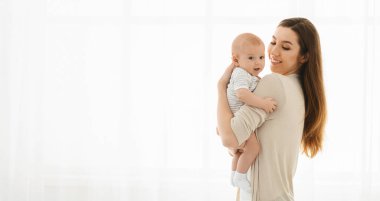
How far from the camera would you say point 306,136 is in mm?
2010

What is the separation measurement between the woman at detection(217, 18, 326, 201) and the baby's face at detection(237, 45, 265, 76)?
0.07 meters

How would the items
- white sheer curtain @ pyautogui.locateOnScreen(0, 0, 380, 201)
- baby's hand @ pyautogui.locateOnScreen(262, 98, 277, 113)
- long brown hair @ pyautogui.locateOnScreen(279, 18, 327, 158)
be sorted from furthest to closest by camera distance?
white sheer curtain @ pyautogui.locateOnScreen(0, 0, 380, 201) → long brown hair @ pyautogui.locateOnScreen(279, 18, 327, 158) → baby's hand @ pyautogui.locateOnScreen(262, 98, 277, 113)

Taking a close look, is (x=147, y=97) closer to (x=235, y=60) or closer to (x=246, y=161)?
(x=235, y=60)

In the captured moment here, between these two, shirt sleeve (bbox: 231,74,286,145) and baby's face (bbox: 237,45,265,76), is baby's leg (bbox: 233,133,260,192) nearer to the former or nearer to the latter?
shirt sleeve (bbox: 231,74,286,145)

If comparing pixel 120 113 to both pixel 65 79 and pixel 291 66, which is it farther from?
pixel 291 66

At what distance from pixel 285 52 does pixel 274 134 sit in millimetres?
311

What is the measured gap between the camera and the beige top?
175 centimetres

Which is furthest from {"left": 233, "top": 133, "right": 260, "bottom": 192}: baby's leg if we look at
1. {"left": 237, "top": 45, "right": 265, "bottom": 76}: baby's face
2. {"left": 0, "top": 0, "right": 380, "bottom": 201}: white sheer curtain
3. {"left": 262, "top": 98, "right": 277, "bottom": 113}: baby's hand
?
{"left": 0, "top": 0, "right": 380, "bottom": 201}: white sheer curtain

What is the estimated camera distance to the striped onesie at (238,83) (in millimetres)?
1797

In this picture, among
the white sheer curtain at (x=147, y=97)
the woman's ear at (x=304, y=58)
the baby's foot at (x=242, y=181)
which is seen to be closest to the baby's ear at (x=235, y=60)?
the woman's ear at (x=304, y=58)

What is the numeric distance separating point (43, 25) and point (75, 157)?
911 millimetres

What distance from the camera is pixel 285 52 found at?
187cm

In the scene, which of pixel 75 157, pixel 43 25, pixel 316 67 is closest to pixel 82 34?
pixel 43 25

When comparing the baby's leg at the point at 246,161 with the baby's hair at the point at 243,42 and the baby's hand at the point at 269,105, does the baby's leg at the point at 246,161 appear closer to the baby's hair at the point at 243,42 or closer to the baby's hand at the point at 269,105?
the baby's hand at the point at 269,105
